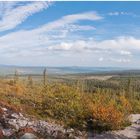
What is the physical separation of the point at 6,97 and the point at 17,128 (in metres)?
5.36

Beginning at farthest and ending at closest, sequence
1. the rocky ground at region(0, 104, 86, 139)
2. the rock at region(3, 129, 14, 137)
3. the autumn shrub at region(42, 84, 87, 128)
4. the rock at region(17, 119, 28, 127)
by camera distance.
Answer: the autumn shrub at region(42, 84, 87, 128) < the rock at region(17, 119, 28, 127) < the rocky ground at region(0, 104, 86, 139) < the rock at region(3, 129, 14, 137)

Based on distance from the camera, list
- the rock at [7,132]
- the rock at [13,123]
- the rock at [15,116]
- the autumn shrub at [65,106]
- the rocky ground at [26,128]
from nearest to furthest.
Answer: the rock at [7,132] < the rocky ground at [26,128] < the rock at [13,123] < the rock at [15,116] < the autumn shrub at [65,106]

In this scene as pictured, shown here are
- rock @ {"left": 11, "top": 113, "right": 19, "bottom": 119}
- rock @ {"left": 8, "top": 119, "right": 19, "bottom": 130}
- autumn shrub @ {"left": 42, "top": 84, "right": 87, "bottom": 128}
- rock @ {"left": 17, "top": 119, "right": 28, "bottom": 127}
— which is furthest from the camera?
autumn shrub @ {"left": 42, "top": 84, "right": 87, "bottom": 128}

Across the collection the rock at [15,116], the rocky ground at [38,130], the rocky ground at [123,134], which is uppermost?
the rock at [15,116]

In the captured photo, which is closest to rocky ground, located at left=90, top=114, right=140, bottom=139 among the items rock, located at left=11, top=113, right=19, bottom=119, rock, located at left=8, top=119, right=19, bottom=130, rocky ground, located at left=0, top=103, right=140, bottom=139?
rocky ground, located at left=0, top=103, right=140, bottom=139

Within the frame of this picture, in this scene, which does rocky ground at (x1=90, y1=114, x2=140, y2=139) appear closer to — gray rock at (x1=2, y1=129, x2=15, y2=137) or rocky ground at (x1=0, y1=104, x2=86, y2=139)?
rocky ground at (x1=0, y1=104, x2=86, y2=139)

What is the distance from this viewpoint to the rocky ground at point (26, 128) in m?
13.3

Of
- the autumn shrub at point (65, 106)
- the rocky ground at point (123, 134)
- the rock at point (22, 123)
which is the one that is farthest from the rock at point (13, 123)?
the rocky ground at point (123, 134)

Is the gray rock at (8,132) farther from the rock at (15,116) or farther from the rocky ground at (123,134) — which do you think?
the rocky ground at (123,134)

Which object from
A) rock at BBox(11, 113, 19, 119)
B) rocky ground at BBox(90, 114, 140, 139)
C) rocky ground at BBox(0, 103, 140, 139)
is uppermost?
rock at BBox(11, 113, 19, 119)

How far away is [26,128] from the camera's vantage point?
13.7 m

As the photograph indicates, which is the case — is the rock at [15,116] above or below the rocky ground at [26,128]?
above

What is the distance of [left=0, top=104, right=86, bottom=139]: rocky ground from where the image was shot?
523 inches

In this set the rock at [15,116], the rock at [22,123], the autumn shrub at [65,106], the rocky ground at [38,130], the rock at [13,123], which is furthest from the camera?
the autumn shrub at [65,106]
